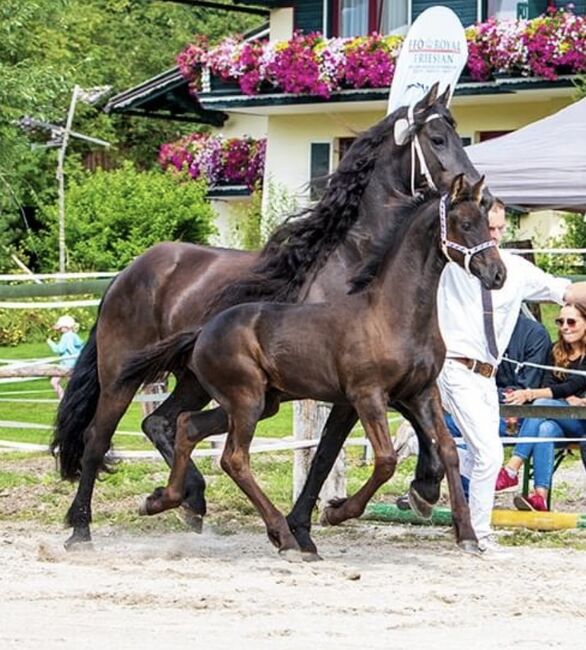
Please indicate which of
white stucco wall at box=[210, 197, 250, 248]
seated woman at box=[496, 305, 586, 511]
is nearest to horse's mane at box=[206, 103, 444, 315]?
seated woman at box=[496, 305, 586, 511]

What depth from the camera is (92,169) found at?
4141cm

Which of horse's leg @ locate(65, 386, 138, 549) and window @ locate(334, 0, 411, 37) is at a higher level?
window @ locate(334, 0, 411, 37)

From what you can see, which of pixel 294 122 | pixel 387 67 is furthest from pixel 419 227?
pixel 294 122

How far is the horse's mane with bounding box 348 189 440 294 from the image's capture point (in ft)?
29.9

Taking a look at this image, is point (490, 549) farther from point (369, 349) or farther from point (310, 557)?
point (369, 349)

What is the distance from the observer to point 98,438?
407 inches

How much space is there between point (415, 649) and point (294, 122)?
24868 mm

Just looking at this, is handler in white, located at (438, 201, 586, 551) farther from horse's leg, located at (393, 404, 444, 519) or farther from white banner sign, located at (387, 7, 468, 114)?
white banner sign, located at (387, 7, 468, 114)

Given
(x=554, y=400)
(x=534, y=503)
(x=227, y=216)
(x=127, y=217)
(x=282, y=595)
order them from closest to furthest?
(x=282, y=595) → (x=534, y=503) → (x=554, y=400) → (x=127, y=217) → (x=227, y=216)

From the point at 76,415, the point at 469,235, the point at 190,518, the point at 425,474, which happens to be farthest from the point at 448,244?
the point at 76,415

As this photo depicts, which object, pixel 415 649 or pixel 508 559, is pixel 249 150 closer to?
pixel 508 559

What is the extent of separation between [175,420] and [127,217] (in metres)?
18.6

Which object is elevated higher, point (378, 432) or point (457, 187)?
point (457, 187)

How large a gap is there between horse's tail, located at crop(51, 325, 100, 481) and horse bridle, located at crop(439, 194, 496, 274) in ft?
9.15
